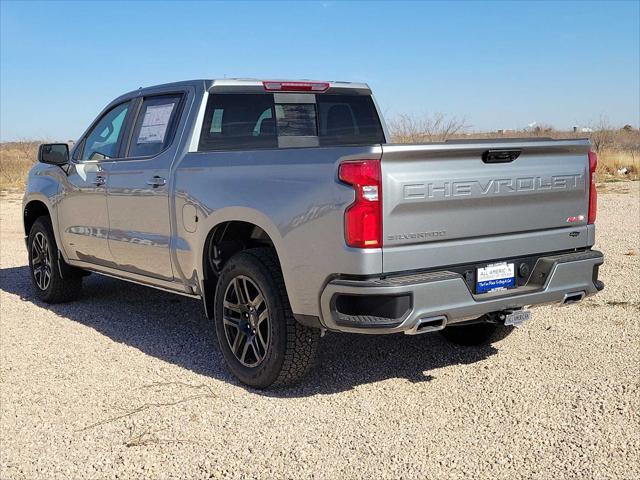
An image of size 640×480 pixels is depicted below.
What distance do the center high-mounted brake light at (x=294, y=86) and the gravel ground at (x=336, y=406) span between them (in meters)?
2.04

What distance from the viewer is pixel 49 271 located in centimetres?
751

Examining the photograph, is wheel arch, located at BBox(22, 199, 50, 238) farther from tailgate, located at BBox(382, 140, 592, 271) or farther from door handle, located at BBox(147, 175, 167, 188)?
tailgate, located at BBox(382, 140, 592, 271)

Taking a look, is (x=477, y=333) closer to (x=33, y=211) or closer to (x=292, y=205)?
(x=292, y=205)

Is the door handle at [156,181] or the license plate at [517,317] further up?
the door handle at [156,181]

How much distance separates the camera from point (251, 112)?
5809 millimetres

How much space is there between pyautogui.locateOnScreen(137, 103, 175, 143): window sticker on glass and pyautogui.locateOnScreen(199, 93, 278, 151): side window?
385 millimetres

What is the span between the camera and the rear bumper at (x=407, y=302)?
3.95 m

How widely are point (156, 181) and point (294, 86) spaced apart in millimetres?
1379

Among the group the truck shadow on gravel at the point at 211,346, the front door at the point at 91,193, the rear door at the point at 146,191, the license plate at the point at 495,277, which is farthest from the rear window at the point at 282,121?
the license plate at the point at 495,277

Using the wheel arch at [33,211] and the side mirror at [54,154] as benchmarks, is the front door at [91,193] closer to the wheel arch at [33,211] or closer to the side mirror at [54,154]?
the side mirror at [54,154]

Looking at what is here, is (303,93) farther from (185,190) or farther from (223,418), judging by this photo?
(223,418)

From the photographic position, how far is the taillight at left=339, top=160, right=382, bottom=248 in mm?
3885

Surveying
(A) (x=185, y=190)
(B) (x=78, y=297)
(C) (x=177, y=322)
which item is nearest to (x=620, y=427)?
(A) (x=185, y=190)

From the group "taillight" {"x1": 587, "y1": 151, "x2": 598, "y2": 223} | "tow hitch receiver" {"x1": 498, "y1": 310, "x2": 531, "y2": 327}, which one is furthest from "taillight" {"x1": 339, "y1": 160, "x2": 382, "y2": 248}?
"taillight" {"x1": 587, "y1": 151, "x2": 598, "y2": 223}
